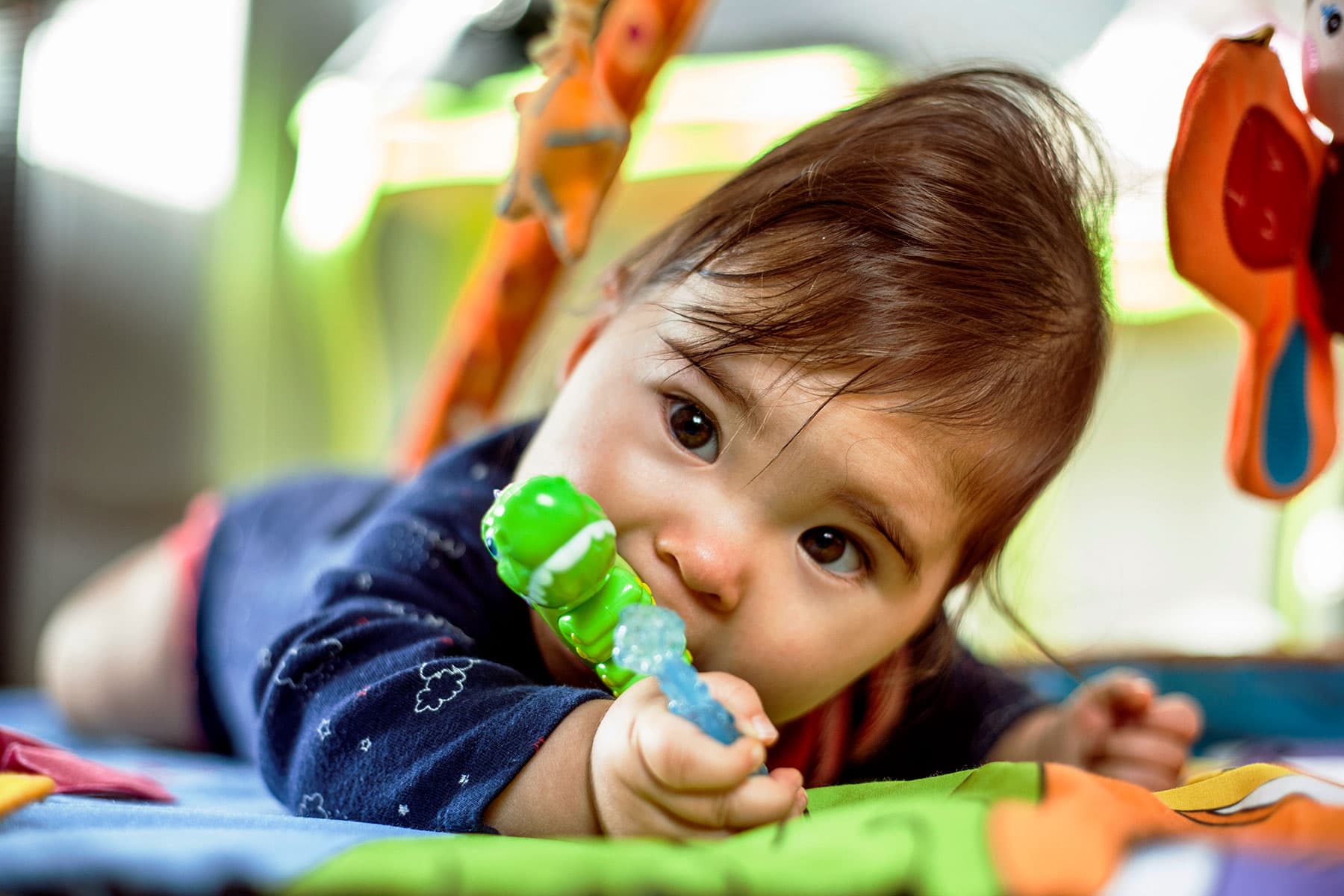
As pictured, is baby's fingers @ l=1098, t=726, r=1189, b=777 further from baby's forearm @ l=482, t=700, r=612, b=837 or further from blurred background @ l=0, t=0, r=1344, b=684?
blurred background @ l=0, t=0, r=1344, b=684

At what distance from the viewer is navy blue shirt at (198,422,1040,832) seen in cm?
44

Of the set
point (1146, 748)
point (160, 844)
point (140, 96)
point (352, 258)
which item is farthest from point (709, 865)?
point (140, 96)

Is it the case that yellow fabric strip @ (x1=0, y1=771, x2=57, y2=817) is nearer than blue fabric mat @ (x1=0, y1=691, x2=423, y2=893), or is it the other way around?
blue fabric mat @ (x1=0, y1=691, x2=423, y2=893)

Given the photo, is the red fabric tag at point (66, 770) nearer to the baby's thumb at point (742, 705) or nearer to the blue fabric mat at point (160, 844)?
the blue fabric mat at point (160, 844)

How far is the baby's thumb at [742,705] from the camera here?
0.38 m

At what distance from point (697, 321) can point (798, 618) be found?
0.48ft

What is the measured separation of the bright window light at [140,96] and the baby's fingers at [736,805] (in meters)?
1.66

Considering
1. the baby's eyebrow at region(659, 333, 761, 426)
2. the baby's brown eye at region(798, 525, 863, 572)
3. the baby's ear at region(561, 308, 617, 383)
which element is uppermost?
the baby's eyebrow at region(659, 333, 761, 426)

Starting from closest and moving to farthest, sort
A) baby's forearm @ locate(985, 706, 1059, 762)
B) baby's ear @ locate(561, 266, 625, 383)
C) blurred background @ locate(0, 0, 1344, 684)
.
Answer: baby's ear @ locate(561, 266, 625, 383)
baby's forearm @ locate(985, 706, 1059, 762)
blurred background @ locate(0, 0, 1344, 684)

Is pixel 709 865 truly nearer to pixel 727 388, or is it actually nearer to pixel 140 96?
pixel 727 388

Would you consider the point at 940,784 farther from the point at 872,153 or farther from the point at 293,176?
the point at 293,176

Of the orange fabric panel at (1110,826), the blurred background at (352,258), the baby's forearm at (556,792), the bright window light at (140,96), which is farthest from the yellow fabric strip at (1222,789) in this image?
the bright window light at (140,96)

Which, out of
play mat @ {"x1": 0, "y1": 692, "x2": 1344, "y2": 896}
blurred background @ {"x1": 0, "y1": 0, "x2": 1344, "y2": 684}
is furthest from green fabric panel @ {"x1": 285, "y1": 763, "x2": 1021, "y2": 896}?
blurred background @ {"x1": 0, "y1": 0, "x2": 1344, "y2": 684}

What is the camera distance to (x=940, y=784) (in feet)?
1.44
